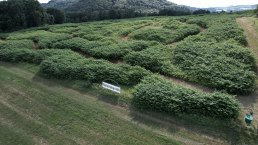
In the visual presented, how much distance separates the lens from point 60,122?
16.0 metres

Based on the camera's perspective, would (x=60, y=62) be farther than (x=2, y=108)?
Yes

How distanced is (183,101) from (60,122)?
697 cm

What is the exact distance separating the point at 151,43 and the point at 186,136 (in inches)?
516

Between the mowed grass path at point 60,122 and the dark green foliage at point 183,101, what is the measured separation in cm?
181

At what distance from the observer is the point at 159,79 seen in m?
18.5

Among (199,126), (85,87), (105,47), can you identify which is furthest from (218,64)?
(105,47)

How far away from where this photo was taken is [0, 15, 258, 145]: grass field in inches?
570

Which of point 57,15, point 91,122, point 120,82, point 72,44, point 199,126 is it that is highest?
point 72,44

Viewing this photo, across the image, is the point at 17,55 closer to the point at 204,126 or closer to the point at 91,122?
the point at 91,122

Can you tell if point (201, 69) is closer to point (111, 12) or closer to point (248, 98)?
point (248, 98)

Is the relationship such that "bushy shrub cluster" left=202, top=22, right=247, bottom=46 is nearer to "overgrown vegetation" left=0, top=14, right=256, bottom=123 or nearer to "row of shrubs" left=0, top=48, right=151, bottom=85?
"overgrown vegetation" left=0, top=14, right=256, bottom=123

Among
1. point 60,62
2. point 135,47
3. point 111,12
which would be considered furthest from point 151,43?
point 111,12

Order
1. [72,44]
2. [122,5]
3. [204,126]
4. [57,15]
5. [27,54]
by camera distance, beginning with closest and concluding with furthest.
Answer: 1. [204,126]
2. [27,54]
3. [72,44]
4. [57,15]
5. [122,5]

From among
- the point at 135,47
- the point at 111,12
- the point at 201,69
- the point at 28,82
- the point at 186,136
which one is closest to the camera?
the point at 186,136
